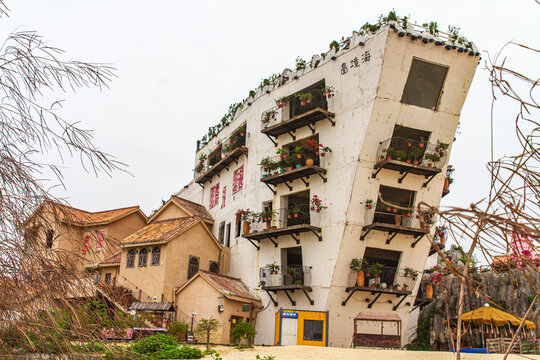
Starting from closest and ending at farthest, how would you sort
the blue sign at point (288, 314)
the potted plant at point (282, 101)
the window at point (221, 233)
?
the blue sign at point (288, 314)
the potted plant at point (282, 101)
the window at point (221, 233)

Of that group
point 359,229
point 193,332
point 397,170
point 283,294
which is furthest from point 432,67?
point 193,332

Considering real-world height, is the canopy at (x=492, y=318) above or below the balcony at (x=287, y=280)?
below

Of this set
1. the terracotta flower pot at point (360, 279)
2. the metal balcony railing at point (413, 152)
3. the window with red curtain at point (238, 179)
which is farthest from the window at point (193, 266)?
the metal balcony railing at point (413, 152)

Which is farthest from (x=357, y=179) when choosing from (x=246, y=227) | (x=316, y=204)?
(x=246, y=227)

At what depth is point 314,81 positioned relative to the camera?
2744 centimetres

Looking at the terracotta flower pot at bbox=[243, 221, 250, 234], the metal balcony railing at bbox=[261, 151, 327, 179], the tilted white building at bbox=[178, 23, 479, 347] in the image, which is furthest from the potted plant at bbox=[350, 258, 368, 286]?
the terracotta flower pot at bbox=[243, 221, 250, 234]

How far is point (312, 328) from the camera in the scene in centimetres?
2328

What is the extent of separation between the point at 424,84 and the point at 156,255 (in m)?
17.7

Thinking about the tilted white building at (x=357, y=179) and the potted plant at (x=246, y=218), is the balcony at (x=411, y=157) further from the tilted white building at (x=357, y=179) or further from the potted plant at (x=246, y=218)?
the potted plant at (x=246, y=218)

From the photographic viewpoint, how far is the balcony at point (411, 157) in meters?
24.4

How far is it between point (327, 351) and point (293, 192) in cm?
1038

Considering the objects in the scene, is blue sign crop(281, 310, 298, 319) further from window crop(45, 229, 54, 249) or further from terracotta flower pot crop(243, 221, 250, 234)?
window crop(45, 229, 54, 249)

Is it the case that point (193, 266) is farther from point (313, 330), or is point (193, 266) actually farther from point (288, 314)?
point (313, 330)

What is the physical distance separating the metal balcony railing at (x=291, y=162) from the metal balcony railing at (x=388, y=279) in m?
5.92
